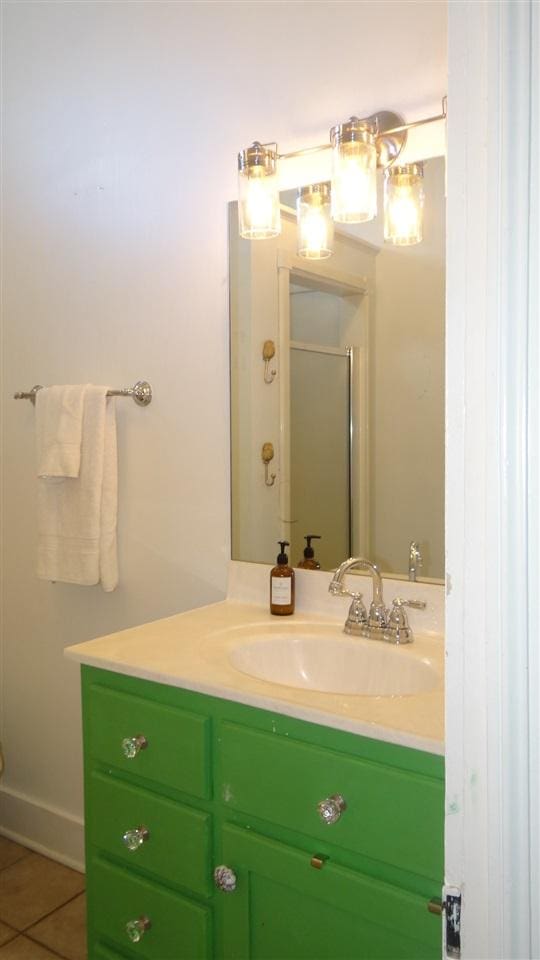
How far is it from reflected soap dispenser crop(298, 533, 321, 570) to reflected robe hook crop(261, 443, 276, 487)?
16 cm

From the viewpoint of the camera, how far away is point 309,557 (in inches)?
67.2

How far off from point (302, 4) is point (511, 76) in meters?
1.39

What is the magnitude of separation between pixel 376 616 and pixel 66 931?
129 centimetres

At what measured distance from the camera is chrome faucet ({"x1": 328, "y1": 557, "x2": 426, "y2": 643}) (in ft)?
4.83

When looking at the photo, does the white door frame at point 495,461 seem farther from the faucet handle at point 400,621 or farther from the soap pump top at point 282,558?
the soap pump top at point 282,558

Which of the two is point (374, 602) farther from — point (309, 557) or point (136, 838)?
point (136, 838)

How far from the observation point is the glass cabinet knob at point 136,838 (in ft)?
4.46

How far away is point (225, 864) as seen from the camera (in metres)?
1.25

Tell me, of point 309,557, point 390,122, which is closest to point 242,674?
point 309,557

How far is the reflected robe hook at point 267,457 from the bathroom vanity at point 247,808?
36cm

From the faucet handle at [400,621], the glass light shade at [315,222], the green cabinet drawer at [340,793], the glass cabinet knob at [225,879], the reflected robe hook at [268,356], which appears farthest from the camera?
the reflected robe hook at [268,356]

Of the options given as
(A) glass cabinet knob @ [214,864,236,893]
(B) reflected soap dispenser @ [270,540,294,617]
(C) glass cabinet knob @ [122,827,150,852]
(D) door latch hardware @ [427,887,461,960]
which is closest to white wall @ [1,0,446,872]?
(B) reflected soap dispenser @ [270,540,294,617]

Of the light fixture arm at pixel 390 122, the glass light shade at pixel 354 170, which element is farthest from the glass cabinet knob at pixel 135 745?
the light fixture arm at pixel 390 122

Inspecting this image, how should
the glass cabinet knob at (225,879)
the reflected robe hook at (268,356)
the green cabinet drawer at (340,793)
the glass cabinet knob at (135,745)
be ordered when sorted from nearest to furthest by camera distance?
the green cabinet drawer at (340,793), the glass cabinet knob at (225,879), the glass cabinet knob at (135,745), the reflected robe hook at (268,356)
